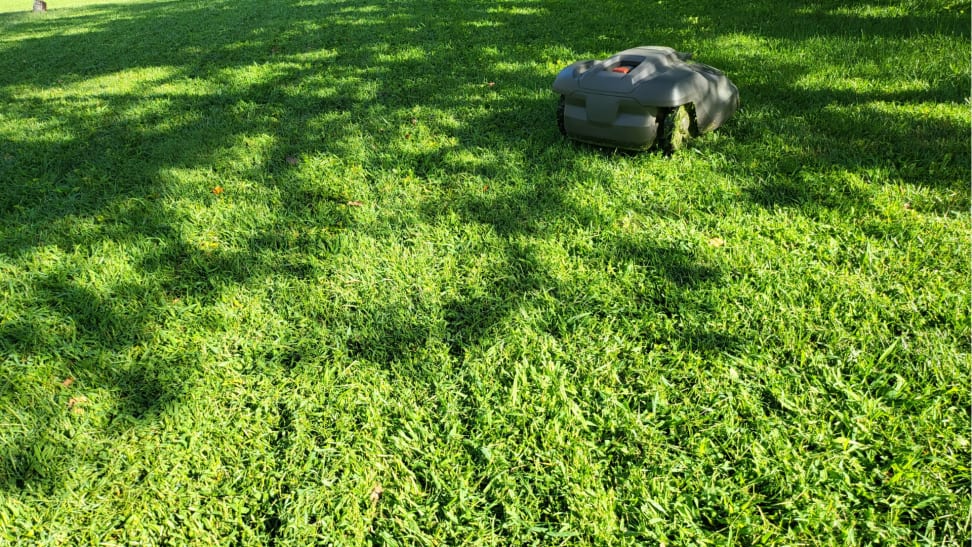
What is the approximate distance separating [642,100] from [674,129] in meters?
0.35

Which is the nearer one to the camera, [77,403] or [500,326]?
[77,403]

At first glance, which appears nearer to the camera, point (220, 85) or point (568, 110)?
point (568, 110)

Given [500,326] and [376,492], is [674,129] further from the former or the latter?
[376,492]

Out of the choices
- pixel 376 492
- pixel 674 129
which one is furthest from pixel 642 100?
pixel 376 492

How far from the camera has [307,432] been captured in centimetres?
191

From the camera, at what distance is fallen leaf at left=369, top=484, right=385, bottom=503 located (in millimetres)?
1711

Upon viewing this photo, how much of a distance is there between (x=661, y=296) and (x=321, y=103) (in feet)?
12.6

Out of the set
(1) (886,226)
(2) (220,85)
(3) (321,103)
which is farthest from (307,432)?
(2) (220,85)

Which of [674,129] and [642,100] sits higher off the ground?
[642,100]

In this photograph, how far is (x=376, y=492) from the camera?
5.67 ft

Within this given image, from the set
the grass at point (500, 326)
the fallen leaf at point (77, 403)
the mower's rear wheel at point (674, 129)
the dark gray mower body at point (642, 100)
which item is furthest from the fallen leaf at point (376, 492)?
the mower's rear wheel at point (674, 129)

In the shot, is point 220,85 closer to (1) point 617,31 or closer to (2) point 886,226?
(1) point 617,31

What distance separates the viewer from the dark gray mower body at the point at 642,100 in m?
3.04

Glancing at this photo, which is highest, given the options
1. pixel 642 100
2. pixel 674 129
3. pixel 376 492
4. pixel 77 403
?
pixel 642 100
